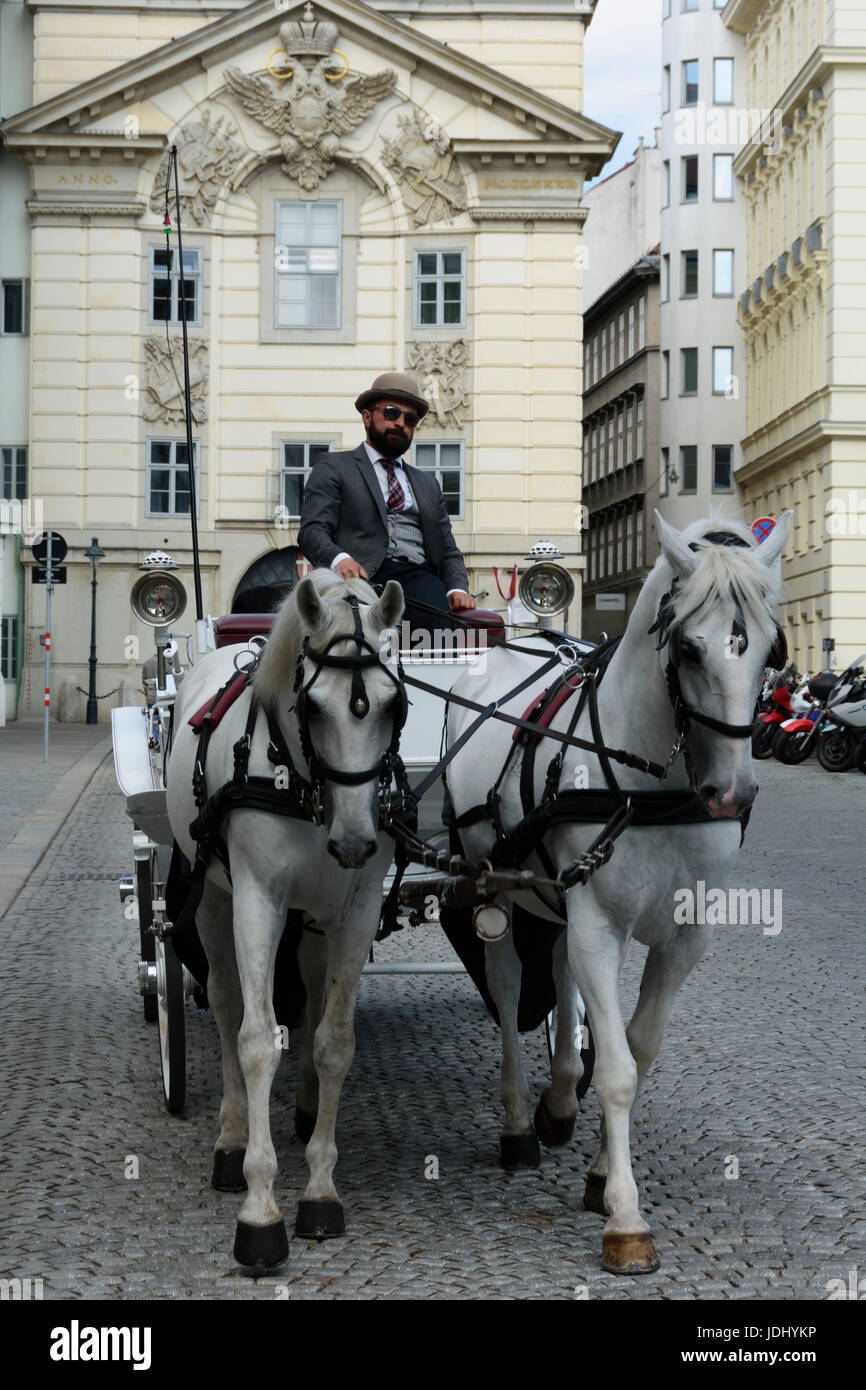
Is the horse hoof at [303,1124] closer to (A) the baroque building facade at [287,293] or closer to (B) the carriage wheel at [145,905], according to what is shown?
(B) the carriage wheel at [145,905]

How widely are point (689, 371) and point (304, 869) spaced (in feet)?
216

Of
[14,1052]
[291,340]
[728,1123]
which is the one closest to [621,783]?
[728,1123]

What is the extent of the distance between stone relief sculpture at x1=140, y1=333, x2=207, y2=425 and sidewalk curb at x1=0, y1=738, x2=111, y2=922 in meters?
17.0

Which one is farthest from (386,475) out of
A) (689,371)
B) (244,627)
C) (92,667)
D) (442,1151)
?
(689,371)

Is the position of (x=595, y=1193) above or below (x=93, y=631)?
below

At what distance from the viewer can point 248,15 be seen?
4019cm

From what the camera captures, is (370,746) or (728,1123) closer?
(370,746)

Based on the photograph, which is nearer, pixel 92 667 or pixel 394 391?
pixel 394 391

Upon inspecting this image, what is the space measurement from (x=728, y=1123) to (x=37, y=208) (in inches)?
1479

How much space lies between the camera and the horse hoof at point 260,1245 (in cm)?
493

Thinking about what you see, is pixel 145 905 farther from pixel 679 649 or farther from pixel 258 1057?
pixel 679 649

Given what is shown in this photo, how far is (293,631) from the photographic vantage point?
5.29m
